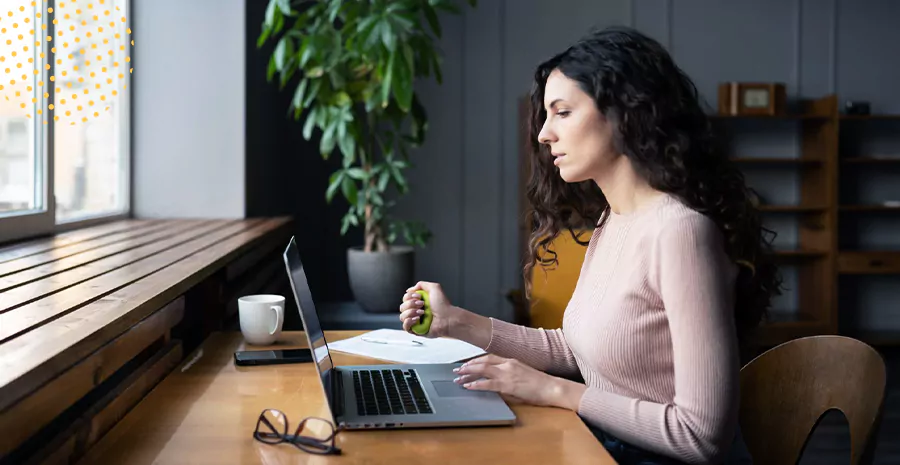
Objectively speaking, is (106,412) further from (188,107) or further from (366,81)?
(366,81)

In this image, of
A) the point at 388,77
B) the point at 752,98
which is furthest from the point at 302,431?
the point at 752,98

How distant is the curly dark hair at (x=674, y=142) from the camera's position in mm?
1341

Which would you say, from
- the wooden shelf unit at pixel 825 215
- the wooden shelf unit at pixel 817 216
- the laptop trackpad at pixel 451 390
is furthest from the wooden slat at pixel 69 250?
the wooden shelf unit at pixel 825 215

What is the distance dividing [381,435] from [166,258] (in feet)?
3.31

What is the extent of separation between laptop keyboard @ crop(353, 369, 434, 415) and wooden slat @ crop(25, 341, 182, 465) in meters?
0.36

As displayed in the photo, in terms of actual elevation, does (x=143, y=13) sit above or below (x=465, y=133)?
above

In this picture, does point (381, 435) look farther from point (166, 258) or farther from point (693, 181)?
point (166, 258)

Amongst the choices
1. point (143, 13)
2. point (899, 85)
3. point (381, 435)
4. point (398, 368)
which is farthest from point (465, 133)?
point (381, 435)

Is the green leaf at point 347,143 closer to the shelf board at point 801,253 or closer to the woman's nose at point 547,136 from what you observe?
the woman's nose at point 547,136

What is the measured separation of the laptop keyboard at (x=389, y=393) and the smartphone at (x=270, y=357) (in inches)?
7.6

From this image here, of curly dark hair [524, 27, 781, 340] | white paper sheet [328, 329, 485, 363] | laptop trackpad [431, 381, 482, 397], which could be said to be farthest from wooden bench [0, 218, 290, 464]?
curly dark hair [524, 27, 781, 340]

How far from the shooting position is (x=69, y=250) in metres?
2.08

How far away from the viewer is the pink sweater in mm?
1201

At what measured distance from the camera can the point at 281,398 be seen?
1329 millimetres
